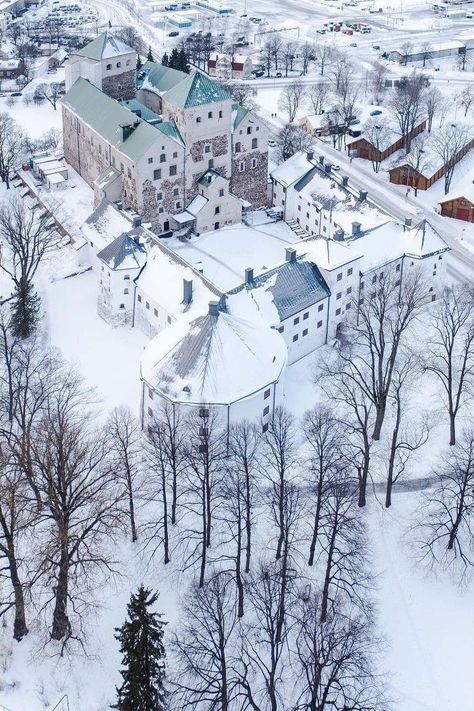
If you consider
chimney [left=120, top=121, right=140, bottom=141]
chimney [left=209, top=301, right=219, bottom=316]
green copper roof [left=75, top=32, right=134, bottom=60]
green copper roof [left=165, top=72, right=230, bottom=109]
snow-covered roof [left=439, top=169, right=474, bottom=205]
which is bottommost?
chimney [left=209, top=301, right=219, bottom=316]

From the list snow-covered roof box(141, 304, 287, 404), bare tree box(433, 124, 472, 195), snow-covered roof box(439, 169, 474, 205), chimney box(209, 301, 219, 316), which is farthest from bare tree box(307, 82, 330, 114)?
chimney box(209, 301, 219, 316)

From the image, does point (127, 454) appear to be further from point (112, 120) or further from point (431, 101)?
point (431, 101)

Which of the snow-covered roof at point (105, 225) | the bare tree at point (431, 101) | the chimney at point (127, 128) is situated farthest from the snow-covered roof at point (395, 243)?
the bare tree at point (431, 101)

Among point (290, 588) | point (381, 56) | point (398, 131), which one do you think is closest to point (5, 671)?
point (290, 588)

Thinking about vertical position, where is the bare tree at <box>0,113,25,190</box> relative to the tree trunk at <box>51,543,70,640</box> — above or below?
above

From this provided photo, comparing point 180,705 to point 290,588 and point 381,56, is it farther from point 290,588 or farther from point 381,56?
point 381,56

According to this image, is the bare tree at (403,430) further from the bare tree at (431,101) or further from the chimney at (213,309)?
the bare tree at (431,101)

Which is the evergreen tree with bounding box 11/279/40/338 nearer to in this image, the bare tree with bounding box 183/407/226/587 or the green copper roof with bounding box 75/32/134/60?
the bare tree with bounding box 183/407/226/587

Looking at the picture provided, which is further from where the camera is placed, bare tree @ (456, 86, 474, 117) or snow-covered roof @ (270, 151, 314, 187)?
bare tree @ (456, 86, 474, 117)
